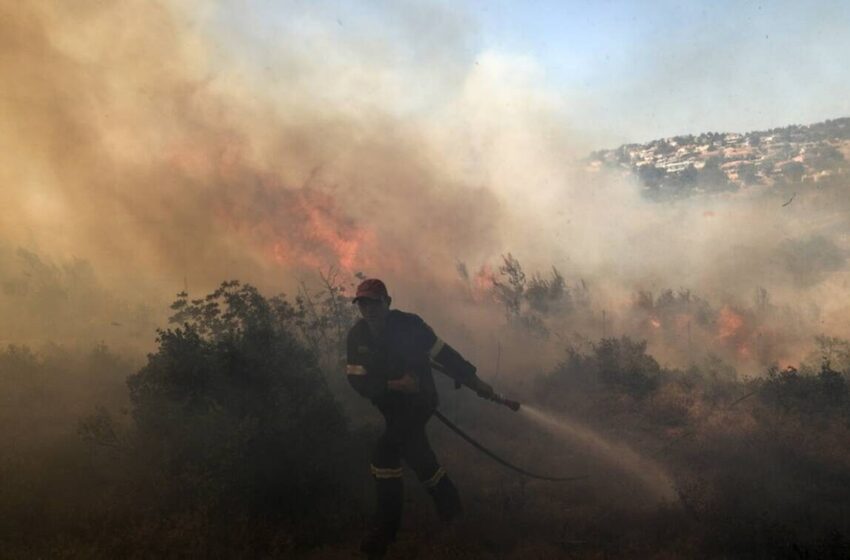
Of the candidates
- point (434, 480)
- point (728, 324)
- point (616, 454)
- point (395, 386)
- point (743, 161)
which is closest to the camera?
point (395, 386)

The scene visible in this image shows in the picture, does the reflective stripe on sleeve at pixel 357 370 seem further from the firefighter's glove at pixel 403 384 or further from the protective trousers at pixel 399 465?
the protective trousers at pixel 399 465

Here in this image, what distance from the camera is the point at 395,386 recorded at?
18.5 ft

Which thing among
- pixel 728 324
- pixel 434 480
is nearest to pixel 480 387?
pixel 434 480

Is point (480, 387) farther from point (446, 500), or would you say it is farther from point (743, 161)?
point (743, 161)

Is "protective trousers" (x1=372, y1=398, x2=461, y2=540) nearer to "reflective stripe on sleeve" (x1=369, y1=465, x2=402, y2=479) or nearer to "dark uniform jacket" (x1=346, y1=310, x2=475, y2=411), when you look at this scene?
"reflective stripe on sleeve" (x1=369, y1=465, x2=402, y2=479)

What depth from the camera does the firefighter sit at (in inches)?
223

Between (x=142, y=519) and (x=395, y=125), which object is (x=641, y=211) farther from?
(x=142, y=519)

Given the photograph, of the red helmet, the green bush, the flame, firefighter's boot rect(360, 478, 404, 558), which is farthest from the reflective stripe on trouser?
the flame

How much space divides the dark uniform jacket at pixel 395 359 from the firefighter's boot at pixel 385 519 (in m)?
0.80

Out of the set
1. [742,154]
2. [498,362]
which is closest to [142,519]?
[498,362]

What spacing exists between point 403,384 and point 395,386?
8 cm

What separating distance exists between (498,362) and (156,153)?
1185 cm

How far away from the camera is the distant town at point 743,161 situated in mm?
33625

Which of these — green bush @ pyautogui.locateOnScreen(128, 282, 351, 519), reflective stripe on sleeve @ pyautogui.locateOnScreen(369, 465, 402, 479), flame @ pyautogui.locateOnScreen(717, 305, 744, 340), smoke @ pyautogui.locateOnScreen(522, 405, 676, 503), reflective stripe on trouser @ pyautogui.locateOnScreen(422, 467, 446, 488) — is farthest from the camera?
flame @ pyautogui.locateOnScreen(717, 305, 744, 340)
